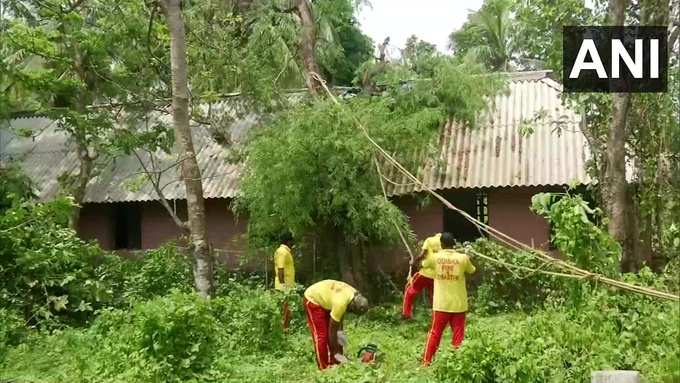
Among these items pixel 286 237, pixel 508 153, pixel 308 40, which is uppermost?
pixel 308 40

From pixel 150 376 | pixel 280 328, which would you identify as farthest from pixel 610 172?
pixel 150 376

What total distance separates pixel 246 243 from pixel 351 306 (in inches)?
274

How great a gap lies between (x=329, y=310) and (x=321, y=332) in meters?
0.24

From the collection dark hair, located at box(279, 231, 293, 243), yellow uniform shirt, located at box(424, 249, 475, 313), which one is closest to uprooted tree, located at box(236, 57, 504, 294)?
dark hair, located at box(279, 231, 293, 243)

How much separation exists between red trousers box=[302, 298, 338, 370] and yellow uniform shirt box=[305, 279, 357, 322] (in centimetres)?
8

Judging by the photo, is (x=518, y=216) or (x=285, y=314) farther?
(x=518, y=216)

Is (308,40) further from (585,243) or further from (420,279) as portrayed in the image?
(585,243)

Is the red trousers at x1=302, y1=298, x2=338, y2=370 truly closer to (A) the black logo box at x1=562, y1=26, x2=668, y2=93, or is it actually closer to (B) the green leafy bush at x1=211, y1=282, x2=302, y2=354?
(B) the green leafy bush at x1=211, y1=282, x2=302, y2=354

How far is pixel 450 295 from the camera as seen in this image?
7938 millimetres

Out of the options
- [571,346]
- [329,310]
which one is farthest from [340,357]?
[571,346]

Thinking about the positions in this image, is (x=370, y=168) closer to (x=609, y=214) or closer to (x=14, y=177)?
(x=609, y=214)

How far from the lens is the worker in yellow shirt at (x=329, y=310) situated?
7492 millimetres

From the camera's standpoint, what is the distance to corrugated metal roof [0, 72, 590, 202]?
13.7 metres

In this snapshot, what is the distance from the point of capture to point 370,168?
1253 centimetres
